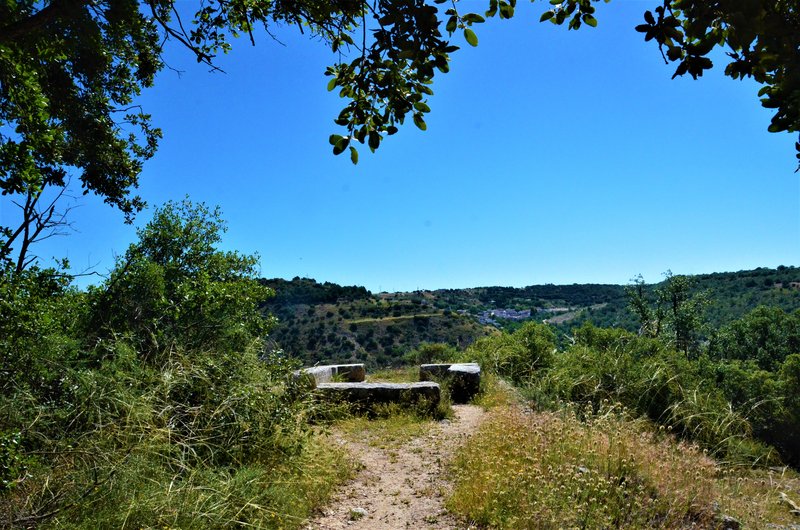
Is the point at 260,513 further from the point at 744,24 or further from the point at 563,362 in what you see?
the point at 563,362

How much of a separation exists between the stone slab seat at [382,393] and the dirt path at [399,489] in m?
1.27

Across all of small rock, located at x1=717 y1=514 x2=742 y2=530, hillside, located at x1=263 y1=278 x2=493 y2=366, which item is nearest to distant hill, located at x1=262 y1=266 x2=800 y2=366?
hillside, located at x1=263 y1=278 x2=493 y2=366

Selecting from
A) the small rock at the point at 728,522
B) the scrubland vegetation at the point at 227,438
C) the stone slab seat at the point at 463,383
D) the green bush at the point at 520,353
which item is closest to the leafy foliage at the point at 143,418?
the scrubland vegetation at the point at 227,438

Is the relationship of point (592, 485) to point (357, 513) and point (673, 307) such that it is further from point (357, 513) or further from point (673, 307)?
point (673, 307)

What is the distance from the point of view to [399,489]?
5.32 m

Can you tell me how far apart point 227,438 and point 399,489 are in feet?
6.25

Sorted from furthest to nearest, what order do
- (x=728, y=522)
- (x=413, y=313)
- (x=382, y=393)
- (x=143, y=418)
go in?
1. (x=413, y=313)
2. (x=382, y=393)
3. (x=143, y=418)
4. (x=728, y=522)

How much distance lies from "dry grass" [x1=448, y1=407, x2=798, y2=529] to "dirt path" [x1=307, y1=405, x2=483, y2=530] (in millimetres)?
271

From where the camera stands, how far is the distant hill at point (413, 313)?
36.1 m

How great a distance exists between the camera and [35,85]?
12.1ft

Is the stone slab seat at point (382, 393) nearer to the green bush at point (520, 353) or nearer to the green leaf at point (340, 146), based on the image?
the green bush at point (520, 353)

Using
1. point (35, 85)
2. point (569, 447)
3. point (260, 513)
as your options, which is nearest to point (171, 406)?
point (260, 513)

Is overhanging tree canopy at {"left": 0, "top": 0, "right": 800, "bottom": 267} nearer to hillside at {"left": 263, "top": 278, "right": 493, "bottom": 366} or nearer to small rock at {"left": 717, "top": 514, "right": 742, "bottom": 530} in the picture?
small rock at {"left": 717, "top": 514, "right": 742, "bottom": 530}

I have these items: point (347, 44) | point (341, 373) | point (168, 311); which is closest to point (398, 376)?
point (341, 373)
